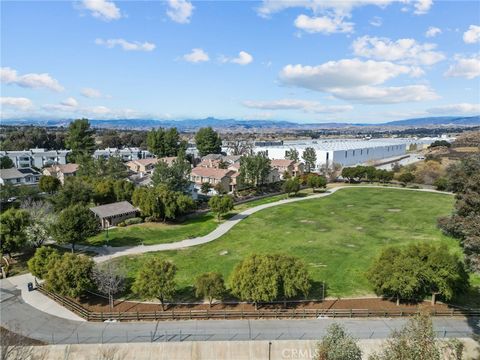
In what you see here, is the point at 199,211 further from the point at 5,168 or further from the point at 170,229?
the point at 5,168

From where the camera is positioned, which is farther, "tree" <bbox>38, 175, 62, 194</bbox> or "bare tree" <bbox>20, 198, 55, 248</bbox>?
"tree" <bbox>38, 175, 62, 194</bbox>

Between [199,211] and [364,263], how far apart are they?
30.4 meters

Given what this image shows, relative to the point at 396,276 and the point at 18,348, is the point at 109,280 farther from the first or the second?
the point at 396,276

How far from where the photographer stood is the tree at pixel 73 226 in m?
36.1

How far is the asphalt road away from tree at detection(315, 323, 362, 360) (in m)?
5.09

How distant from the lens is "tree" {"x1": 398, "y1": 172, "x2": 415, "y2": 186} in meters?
77.8

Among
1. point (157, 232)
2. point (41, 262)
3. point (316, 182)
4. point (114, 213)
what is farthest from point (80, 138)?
point (41, 262)

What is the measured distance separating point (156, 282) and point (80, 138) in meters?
78.2

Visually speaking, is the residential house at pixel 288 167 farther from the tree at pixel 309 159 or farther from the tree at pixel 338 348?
the tree at pixel 338 348

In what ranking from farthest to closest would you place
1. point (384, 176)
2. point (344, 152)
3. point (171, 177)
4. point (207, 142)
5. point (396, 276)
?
point (344, 152)
point (207, 142)
point (384, 176)
point (171, 177)
point (396, 276)

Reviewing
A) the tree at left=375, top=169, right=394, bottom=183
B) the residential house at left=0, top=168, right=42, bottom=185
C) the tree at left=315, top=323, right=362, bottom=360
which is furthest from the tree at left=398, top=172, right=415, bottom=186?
the residential house at left=0, top=168, right=42, bottom=185

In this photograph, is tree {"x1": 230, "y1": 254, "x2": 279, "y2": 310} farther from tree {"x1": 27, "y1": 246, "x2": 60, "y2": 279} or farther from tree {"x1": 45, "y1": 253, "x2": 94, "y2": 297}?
tree {"x1": 27, "y1": 246, "x2": 60, "y2": 279}

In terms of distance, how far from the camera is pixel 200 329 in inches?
925

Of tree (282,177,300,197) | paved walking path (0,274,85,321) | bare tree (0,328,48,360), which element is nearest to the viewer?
bare tree (0,328,48,360)
